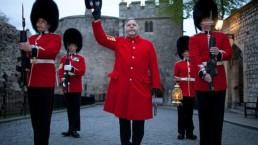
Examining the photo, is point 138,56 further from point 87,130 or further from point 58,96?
point 58,96

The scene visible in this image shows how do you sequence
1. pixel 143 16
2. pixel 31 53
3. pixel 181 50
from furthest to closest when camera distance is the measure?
1. pixel 143 16
2. pixel 181 50
3. pixel 31 53

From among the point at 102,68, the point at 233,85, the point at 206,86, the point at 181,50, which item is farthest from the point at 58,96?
Result: the point at 102,68

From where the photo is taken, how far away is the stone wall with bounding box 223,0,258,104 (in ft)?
45.6

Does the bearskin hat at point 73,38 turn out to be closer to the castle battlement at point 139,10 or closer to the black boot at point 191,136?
the black boot at point 191,136

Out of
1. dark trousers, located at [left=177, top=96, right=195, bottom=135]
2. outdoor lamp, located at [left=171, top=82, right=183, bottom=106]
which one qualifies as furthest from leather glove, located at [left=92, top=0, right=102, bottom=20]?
dark trousers, located at [left=177, top=96, right=195, bottom=135]

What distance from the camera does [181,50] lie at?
915cm

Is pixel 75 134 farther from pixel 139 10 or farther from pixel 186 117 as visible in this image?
pixel 139 10

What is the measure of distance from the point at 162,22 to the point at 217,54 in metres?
33.9

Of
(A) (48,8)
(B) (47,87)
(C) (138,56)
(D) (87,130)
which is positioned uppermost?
(A) (48,8)

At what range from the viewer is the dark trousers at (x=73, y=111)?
805 cm

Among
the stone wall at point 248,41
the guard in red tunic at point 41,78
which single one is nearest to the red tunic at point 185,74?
Result: the guard in red tunic at point 41,78

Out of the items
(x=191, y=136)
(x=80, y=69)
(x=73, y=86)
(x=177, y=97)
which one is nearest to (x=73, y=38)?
(x=80, y=69)

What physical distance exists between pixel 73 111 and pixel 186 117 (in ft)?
8.24

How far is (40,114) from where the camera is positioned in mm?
5137
